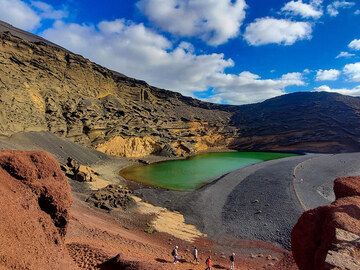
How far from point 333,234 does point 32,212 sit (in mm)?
11018

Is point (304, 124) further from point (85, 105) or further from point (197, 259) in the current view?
point (197, 259)

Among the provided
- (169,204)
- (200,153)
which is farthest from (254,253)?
(200,153)

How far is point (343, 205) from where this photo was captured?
43.4 ft

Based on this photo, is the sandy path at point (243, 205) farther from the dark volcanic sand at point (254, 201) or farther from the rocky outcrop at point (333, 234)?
the rocky outcrop at point (333, 234)

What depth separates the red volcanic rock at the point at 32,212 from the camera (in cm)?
1102

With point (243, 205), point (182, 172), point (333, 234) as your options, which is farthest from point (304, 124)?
point (333, 234)

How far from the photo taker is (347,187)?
15547 mm

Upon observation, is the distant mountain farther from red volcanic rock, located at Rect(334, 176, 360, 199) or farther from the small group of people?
red volcanic rock, located at Rect(334, 176, 360, 199)

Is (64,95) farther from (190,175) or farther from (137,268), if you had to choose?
(137,268)

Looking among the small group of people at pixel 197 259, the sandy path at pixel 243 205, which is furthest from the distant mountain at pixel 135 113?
the small group of people at pixel 197 259

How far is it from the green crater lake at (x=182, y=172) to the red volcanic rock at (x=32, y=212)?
37.0m

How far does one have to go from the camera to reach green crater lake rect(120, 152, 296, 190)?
5425 centimetres

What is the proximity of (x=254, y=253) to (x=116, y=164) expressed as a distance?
4396 cm

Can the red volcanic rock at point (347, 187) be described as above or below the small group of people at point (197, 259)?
above
